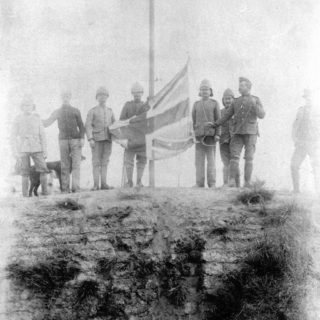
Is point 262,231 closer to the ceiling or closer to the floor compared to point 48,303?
closer to the ceiling

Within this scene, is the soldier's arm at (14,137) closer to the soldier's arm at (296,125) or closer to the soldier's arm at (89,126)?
the soldier's arm at (89,126)

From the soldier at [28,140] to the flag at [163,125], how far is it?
1.38 m

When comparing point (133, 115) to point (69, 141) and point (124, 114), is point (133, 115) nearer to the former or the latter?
point (124, 114)

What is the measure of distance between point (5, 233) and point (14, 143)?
7.63ft

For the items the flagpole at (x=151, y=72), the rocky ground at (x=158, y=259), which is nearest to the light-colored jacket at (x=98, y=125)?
the flagpole at (x=151, y=72)

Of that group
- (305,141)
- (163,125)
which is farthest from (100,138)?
(305,141)

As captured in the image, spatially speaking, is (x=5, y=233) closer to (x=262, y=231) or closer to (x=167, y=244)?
(x=167, y=244)

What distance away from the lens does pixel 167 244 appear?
652 centimetres

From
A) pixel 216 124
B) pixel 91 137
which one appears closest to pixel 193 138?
pixel 216 124

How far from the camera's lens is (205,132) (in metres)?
8.57

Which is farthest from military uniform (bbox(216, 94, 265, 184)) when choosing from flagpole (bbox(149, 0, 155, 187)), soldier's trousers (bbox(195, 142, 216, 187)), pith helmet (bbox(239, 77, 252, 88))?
flagpole (bbox(149, 0, 155, 187))

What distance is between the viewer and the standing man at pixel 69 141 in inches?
345

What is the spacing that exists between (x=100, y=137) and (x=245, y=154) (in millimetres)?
2797

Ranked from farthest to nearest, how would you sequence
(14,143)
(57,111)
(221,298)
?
(57,111) → (14,143) → (221,298)
